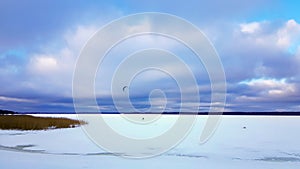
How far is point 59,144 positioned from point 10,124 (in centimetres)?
874

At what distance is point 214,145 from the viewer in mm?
11203

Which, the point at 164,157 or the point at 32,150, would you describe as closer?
the point at 164,157

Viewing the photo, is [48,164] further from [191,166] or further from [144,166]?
[191,166]

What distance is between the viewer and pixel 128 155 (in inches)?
349

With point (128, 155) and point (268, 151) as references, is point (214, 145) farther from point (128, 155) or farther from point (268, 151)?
point (128, 155)

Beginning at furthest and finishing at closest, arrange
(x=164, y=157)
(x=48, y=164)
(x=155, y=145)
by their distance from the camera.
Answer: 1. (x=155, y=145)
2. (x=164, y=157)
3. (x=48, y=164)

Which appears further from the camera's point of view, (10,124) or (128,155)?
(10,124)

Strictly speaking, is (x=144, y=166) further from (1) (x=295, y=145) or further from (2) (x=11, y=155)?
(1) (x=295, y=145)

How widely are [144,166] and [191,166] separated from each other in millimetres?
953

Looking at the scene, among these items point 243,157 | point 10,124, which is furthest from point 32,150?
point 10,124

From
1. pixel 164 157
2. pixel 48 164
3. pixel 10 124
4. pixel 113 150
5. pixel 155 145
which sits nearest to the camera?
pixel 48 164

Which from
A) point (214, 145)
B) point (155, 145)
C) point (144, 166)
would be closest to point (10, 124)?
point (155, 145)

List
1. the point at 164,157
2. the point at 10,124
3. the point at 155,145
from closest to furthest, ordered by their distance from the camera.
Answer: the point at 164,157
the point at 155,145
the point at 10,124

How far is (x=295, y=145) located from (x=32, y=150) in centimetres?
779
